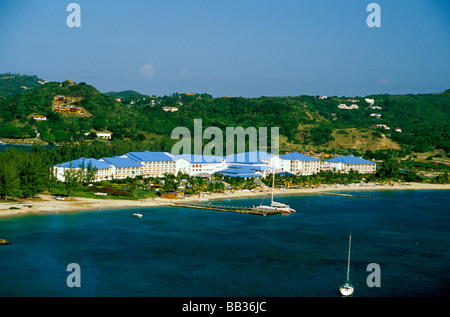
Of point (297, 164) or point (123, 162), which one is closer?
point (123, 162)

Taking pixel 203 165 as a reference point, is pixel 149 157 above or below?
above

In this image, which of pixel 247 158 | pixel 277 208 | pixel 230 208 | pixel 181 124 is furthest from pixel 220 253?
pixel 181 124

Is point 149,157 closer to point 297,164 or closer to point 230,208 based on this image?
point 230,208

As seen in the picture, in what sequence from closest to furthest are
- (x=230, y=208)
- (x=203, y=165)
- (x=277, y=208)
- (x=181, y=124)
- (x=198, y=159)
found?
(x=277, y=208)
(x=230, y=208)
(x=203, y=165)
(x=198, y=159)
(x=181, y=124)

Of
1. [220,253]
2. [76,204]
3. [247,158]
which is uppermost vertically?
[247,158]

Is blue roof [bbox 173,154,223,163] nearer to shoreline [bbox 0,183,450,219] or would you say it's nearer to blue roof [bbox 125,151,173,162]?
blue roof [bbox 125,151,173,162]
